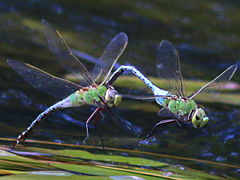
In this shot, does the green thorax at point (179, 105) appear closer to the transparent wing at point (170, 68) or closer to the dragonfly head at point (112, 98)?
the transparent wing at point (170, 68)

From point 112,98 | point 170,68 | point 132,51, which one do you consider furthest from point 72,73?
point 132,51

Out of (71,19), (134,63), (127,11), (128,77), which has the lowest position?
(128,77)

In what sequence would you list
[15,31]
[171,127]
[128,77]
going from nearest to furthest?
1. [171,127]
2. [128,77]
3. [15,31]

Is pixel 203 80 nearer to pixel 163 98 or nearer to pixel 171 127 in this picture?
pixel 171 127

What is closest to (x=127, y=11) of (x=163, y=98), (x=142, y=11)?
(x=142, y=11)

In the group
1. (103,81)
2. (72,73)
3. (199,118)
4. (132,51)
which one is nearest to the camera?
(199,118)

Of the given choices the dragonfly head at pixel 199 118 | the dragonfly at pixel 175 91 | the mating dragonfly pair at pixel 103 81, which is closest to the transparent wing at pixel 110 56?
the mating dragonfly pair at pixel 103 81

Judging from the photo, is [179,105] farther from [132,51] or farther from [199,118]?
[132,51]
